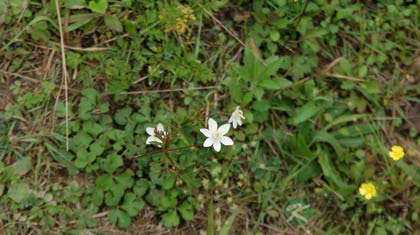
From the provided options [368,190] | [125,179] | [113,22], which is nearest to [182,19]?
[113,22]

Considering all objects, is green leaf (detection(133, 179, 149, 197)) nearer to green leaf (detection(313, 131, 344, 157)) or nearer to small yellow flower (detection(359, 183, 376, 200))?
green leaf (detection(313, 131, 344, 157))

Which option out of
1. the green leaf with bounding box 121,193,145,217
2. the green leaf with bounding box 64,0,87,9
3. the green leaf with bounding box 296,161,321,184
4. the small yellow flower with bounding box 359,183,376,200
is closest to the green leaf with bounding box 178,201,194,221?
the green leaf with bounding box 121,193,145,217

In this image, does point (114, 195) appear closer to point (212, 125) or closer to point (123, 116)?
point (123, 116)

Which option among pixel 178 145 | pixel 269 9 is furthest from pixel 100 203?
pixel 269 9

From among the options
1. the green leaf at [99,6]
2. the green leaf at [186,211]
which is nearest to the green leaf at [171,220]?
the green leaf at [186,211]

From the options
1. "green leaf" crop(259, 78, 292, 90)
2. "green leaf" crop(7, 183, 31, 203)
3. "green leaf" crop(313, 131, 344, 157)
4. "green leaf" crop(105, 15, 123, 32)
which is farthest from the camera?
"green leaf" crop(313, 131, 344, 157)

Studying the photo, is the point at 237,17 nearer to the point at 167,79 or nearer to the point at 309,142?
the point at 167,79
